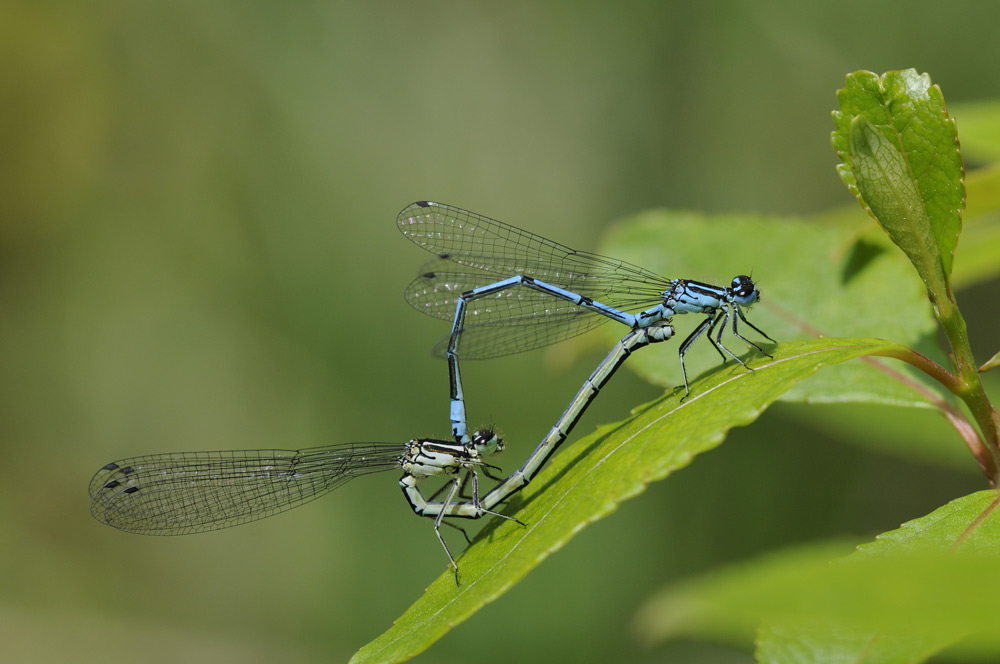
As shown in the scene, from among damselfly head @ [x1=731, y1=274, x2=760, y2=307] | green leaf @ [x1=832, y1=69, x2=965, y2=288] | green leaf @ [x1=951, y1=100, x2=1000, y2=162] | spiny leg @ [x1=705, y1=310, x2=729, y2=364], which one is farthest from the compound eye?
green leaf @ [x1=832, y1=69, x2=965, y2=288]

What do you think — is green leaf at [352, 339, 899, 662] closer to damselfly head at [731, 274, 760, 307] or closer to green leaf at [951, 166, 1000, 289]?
damselfly head at [731, 274, 760, 307]

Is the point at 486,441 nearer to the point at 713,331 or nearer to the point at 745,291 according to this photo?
the point at 713,331

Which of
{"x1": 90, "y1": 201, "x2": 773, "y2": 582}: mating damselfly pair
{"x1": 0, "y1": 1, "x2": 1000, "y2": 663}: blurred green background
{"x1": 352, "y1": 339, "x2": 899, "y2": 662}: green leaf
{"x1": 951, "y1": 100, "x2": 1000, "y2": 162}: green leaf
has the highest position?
{"x1": 0, "y1": 1, "x2": 1000, "y2": 663}: blurred green background

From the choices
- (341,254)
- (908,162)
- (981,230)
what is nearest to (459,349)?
(981,230)

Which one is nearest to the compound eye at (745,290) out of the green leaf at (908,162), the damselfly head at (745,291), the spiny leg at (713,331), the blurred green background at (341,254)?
the damselfly head at (745,291)

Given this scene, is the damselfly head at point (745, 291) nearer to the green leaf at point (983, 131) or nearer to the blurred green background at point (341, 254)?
the green leaf at point (983, 131)

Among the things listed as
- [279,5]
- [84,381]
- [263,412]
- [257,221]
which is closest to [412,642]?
[263,412]
